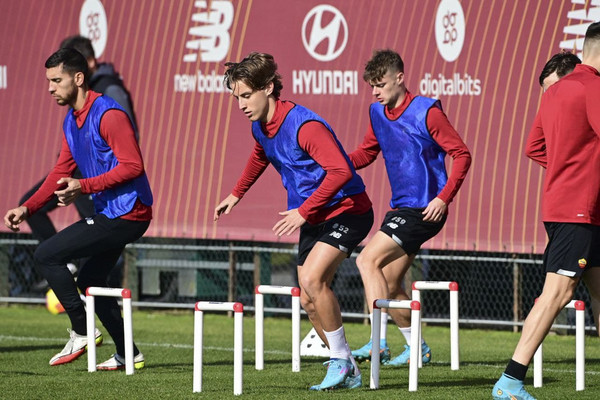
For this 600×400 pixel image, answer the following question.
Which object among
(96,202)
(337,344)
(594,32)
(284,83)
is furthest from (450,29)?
(594,32)

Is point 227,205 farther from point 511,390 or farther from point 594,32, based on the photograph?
point 594,32

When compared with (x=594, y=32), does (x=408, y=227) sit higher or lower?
lower

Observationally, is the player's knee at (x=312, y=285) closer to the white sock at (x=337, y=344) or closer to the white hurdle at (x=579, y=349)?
the white sock at (x=337, y=344)

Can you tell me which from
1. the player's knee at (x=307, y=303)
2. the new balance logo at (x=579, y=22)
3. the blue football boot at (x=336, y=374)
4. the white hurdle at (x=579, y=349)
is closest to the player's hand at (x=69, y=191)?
the player's knee at (x=307, y=303)

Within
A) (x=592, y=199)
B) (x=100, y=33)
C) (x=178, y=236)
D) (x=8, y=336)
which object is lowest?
(x=8, y=336)

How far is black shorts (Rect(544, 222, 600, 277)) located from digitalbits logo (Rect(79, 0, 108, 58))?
30.5 ft

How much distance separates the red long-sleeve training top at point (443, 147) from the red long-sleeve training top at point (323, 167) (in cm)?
88

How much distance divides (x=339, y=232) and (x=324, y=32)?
20.0 feet

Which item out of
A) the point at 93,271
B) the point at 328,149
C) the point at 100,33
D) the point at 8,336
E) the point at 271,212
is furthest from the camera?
the point at 100,33

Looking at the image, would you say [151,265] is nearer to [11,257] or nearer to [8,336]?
[11,257]

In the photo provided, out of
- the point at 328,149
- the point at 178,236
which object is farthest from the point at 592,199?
the point at 178,236

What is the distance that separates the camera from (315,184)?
8.30 m

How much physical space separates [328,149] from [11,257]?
8818 mm

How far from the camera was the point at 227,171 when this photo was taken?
14609 mm
